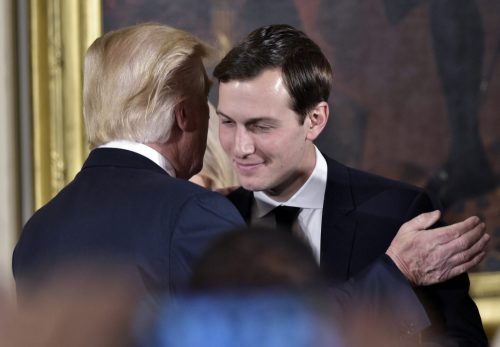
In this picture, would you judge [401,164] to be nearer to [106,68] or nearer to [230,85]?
[230,85]

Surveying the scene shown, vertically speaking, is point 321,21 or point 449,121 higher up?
point 321,21

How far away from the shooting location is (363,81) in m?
3.50

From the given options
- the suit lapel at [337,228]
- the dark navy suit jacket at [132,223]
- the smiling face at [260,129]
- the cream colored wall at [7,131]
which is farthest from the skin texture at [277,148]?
the cream colored wall at [7,131]

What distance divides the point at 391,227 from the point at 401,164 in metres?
0.97

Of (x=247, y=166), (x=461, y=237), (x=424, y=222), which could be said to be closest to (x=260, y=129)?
(x=247, y=166)

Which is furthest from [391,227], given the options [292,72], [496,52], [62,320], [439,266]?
[62,320]

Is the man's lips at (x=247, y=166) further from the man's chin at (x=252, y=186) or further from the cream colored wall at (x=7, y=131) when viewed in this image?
the cream colored wall at (x=7, y=131)

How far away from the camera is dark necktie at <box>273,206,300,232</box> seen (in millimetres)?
2570

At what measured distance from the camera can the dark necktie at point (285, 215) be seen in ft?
8.43

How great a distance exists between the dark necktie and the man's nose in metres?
0.21

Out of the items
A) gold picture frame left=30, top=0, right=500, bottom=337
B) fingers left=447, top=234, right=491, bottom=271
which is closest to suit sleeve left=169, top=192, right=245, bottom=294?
fingers left=447, top=234, right=491, bottom=271

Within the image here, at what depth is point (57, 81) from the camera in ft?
10.9

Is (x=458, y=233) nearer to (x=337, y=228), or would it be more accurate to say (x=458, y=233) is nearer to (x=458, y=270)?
(x=458, y=270)

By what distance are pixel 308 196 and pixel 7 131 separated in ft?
4.36
